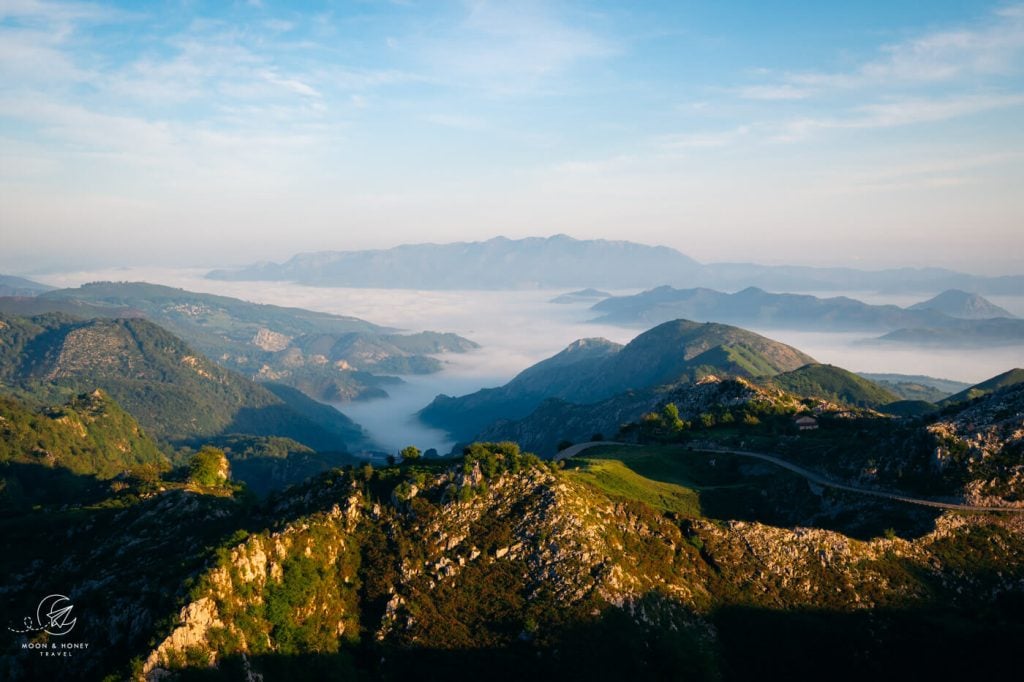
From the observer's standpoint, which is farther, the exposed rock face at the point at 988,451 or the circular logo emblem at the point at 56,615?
the exposed rock face at the point at 988,451

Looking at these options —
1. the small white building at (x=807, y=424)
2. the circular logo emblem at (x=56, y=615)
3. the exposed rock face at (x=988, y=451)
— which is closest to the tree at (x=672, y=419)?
the small white building at (x=807, y=424)

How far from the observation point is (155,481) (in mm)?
132750

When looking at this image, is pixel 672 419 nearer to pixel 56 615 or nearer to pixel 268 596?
pixel 268 596

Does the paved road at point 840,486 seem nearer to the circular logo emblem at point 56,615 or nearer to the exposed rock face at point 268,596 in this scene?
the exposed rock face at point 268,596

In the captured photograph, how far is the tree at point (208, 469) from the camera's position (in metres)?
132

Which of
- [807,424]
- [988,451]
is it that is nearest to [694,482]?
[807,424]

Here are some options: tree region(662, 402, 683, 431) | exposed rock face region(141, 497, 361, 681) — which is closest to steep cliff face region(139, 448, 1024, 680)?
exposed rock face region(141, 497, 361, 681)

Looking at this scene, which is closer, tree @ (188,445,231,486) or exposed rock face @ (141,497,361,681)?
exposed rock face @ (141,497,361,681)

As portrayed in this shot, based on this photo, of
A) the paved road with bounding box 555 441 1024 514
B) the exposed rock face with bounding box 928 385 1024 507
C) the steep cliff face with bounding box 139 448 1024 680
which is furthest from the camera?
the exposed rock face with bounding box 928 385 1024 507

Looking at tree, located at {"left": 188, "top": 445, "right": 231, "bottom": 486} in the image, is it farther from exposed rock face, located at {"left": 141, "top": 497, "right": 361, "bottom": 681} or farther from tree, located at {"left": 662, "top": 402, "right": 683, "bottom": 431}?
tree, located at {"left": 662, "top": 402, "right": 683, "bottom": 431}

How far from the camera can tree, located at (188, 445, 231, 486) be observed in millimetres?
132000

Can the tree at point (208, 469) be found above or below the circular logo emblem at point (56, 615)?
below

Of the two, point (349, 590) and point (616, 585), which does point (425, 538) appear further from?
point (616, 585)

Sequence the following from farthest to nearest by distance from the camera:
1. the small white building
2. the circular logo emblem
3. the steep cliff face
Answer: the small white building → the steep cliff face → the circular logo emblem
